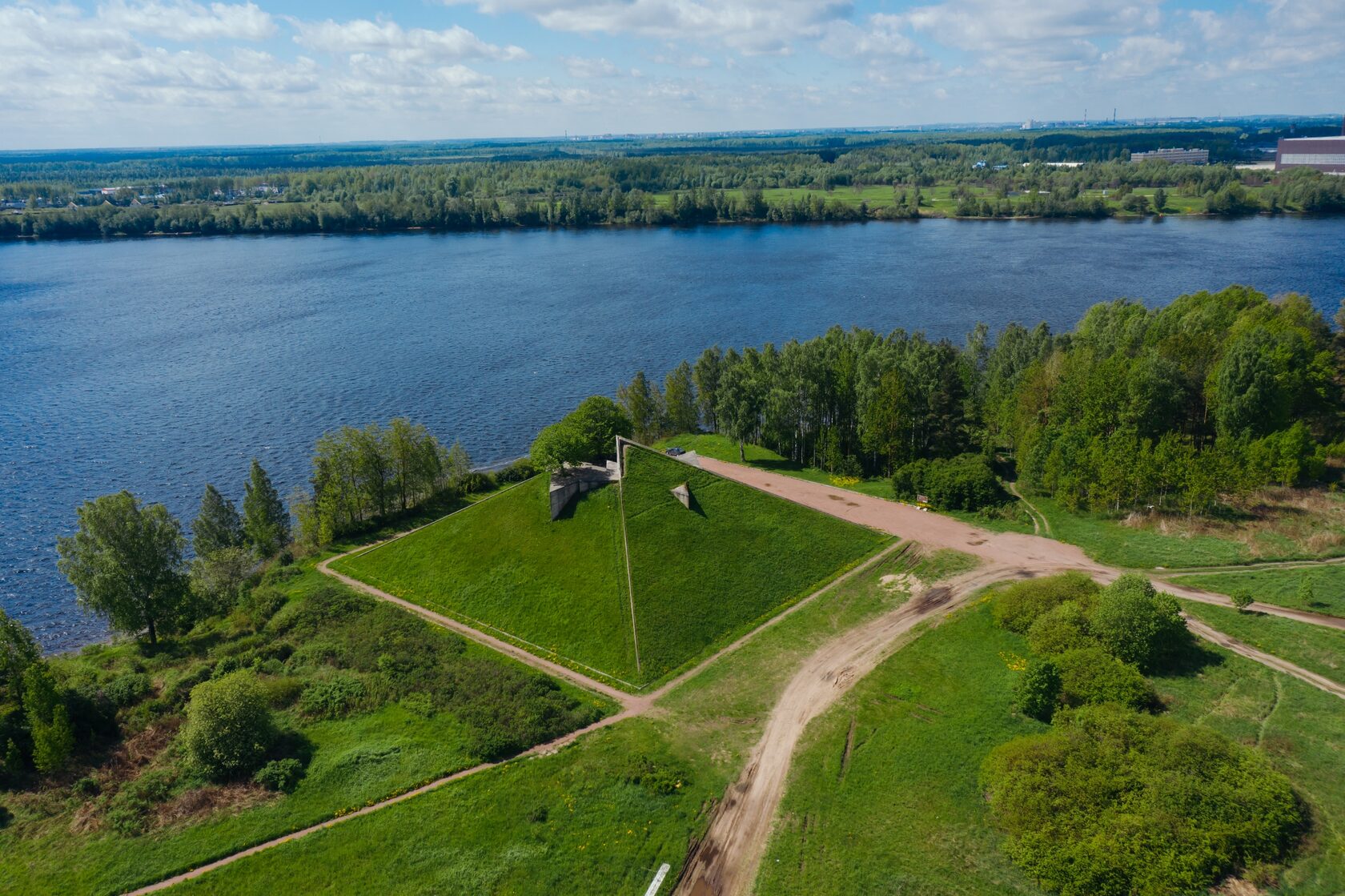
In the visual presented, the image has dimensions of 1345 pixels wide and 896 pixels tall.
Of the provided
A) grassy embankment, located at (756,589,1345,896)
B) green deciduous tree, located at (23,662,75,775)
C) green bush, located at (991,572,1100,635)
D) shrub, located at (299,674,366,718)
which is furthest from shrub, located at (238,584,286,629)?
green bush, located at (991,572,1100,635)

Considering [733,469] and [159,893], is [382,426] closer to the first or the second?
[733,469]

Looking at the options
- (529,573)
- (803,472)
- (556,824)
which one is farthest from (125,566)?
(803,472)

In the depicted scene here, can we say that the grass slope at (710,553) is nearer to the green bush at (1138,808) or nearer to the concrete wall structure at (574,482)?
the concrete wall structure at (574,482)

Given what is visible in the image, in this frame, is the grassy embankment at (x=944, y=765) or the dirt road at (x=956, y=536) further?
the dirt road at (x=956, y=536)

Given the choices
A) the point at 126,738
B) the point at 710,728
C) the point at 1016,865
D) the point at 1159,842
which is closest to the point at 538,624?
the point at 710,728

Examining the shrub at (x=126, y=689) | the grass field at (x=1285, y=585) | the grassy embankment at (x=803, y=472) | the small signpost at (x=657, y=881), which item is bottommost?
the small signpost at (x=657, y=881)

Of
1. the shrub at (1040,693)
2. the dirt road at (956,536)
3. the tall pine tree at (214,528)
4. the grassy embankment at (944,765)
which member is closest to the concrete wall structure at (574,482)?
the dirt road at (956,536)

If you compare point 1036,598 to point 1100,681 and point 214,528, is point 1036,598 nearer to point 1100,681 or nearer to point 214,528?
point 1100,681
